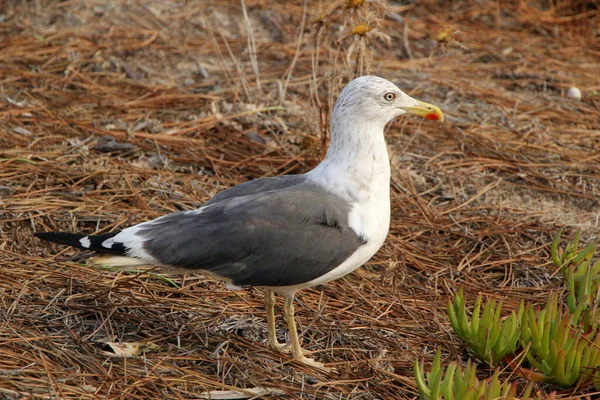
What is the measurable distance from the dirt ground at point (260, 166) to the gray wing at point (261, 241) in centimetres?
41

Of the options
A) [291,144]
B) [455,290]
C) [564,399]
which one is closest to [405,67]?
[291,144]

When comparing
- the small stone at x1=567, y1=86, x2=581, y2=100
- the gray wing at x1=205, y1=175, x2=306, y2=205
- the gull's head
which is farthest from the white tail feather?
the small stone at x1=567, y1=86, x2=581, y2=100

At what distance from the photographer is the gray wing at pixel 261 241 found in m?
3.42

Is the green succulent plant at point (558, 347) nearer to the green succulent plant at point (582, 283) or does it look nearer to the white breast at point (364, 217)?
the green succulent plant at point (582, 283)

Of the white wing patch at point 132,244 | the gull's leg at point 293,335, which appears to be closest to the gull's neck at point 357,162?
the gull's leg at point 293,335

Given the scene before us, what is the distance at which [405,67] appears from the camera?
7031mm

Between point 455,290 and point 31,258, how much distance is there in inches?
88.7

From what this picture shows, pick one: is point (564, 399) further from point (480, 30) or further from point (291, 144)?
point (480, 30)

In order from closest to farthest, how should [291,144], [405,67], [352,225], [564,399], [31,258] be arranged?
[564,399] < [352,225] < [31,258] < [291,144] < [405,67]

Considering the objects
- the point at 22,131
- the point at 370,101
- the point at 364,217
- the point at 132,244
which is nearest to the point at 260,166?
the point at 22,131

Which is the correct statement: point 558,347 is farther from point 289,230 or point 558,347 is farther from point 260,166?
point 260,166

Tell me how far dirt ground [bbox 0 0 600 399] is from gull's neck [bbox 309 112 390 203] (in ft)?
2.38

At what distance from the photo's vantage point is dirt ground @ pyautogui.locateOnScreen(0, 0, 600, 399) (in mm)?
3518

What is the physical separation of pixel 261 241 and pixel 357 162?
61 cm
